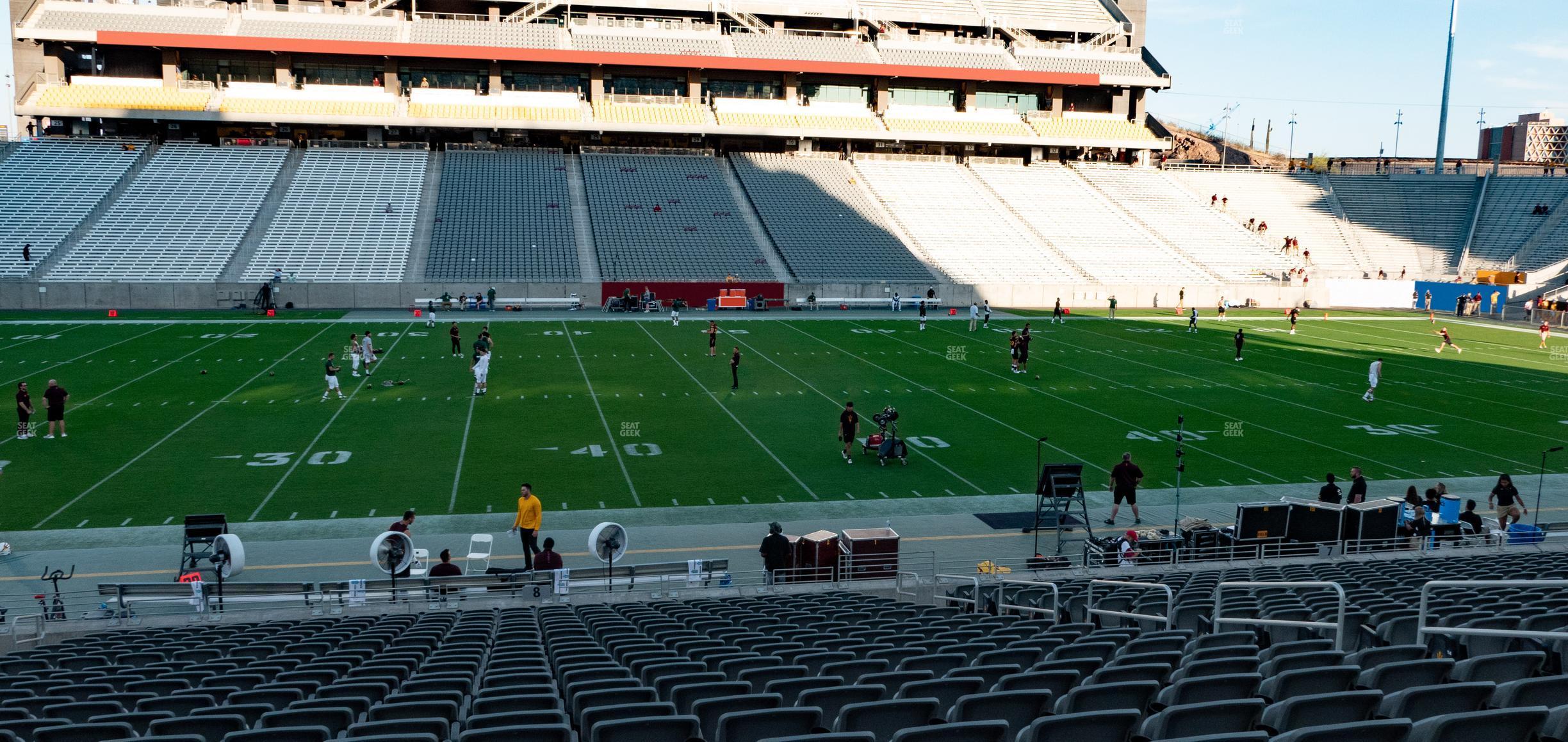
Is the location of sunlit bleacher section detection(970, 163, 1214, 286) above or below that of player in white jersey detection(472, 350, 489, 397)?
above

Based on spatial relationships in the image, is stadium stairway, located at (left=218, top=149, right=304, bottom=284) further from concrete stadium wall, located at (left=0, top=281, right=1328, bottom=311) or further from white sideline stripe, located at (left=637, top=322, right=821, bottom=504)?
white sideline stripe, located at (left=637, top=322, right=821, bottom=504)

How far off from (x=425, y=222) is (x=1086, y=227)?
39021mm

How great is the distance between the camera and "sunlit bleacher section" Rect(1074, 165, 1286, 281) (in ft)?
200

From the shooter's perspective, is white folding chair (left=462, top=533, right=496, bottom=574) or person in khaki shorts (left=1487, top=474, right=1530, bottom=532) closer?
white folding chair (left=462, top=533, right=496, bottom=574)

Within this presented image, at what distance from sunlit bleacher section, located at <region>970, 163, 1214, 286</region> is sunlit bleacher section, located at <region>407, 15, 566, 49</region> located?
98.9 feet

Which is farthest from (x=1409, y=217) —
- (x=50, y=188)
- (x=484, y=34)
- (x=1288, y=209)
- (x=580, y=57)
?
(x=50, y=188)

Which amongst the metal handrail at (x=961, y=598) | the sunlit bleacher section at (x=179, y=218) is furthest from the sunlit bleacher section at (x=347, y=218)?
the metal handrail at (x=961, y=598)

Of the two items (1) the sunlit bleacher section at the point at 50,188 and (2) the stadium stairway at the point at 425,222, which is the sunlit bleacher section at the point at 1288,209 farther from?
(1) the sunlit bleacher section at the point at 50,188

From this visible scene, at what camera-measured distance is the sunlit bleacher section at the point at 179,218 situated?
47312 mm

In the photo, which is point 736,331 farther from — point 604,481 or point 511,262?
point 604,481

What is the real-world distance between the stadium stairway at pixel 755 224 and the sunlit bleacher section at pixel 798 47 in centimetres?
834

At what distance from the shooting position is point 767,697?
437cm

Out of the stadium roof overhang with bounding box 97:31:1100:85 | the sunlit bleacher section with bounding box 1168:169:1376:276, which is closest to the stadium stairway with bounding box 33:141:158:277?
the stadium roof overhang with bounding box 97:31:1100:85

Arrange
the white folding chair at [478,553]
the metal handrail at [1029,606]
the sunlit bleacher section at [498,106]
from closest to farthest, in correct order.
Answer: the metal handrail at [1029,606] < the white folding chair at [478,553] < the sunlit bleacher section at [498,106]
